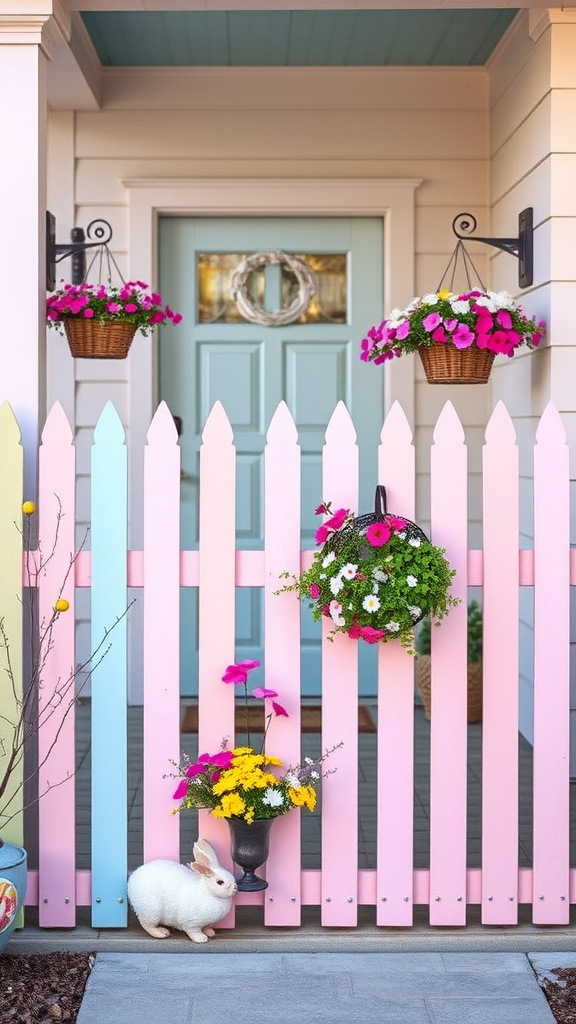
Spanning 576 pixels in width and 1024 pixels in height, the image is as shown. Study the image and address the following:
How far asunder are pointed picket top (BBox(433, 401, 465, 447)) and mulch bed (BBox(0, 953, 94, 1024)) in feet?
4.65

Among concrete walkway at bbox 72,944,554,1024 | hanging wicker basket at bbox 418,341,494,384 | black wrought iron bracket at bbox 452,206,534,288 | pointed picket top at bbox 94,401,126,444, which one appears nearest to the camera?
concrete walkway at bbox 72,944,554,1024

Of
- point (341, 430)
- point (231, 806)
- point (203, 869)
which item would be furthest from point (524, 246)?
point (203, 869)

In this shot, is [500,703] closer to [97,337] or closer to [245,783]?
[245,783]

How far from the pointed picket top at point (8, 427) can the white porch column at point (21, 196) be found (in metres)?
0.28

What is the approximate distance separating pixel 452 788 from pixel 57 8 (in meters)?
2.26

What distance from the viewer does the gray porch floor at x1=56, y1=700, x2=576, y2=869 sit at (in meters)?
3.35

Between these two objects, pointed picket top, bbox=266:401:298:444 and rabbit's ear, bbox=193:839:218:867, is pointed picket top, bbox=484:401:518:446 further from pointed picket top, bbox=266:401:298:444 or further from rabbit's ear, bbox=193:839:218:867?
rabbit's ear, bbox=193:839:218:867

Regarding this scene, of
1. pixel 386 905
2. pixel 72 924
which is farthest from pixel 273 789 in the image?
pixel 72 924

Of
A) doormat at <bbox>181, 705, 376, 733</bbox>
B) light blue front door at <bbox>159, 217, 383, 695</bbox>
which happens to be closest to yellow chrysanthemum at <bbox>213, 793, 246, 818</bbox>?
doormat at <bbox>181, 705, 376, 733</bbox>

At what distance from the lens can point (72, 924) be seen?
9.05 feet

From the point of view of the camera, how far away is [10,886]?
256cm

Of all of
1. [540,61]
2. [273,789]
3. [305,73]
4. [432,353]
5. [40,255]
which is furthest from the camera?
[305,73]

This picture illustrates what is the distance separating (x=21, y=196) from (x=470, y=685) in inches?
112

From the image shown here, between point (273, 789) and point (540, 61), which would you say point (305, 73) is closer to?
point (540, 61)
